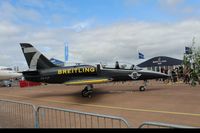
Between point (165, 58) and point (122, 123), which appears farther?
point (165, 58)

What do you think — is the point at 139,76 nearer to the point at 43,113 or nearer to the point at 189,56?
the point at 43,113

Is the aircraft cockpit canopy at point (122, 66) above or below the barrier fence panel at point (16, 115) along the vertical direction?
above

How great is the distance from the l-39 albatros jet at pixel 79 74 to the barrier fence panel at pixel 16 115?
9319 mm

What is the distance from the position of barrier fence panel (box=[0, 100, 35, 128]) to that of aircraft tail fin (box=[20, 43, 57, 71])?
11.2 metres

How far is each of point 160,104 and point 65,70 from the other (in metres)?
9.08

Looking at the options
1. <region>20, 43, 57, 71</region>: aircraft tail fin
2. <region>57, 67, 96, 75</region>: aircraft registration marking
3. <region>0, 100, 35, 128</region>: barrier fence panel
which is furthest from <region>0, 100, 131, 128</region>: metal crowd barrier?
<region>20, 43, 57, 71</region>: aircraft tail fin

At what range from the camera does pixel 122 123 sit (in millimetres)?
5605

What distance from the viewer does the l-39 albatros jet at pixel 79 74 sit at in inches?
854

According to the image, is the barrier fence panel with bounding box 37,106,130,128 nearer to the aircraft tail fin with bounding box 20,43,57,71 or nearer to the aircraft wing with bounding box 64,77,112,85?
the aircraft wing with bounding box 64,77,112,85

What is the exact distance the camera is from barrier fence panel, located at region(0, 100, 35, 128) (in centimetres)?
969

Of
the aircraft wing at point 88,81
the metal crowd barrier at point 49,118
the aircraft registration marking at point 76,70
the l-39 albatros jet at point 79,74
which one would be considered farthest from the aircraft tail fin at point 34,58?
the metal crowd barrier at point 49,118

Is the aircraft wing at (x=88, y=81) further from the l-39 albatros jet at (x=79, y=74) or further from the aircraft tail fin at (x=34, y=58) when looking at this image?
the aircraft tail fin at (x=34, y=58)

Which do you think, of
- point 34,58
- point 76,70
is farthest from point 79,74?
point 34,58

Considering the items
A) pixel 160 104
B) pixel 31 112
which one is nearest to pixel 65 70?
pixel 160 104
